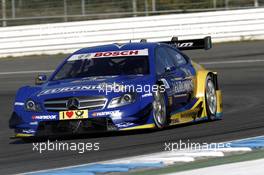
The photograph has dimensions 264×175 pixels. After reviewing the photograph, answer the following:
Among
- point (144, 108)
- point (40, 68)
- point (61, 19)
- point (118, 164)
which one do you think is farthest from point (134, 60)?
point (61, 19)

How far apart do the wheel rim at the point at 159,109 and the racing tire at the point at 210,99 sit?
138 centimetres

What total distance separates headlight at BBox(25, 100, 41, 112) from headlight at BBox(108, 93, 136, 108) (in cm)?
91

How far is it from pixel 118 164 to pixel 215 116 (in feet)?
16.0

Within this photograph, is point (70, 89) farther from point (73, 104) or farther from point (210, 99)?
point (210, 99)

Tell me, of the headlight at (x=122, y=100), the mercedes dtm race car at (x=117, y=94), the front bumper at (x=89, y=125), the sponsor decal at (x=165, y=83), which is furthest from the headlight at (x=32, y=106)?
the sponsor decal at (x=165, y=83)

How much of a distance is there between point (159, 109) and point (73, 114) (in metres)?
1.13

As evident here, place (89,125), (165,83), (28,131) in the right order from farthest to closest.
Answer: (165,83)
(28,131)
(89,125)

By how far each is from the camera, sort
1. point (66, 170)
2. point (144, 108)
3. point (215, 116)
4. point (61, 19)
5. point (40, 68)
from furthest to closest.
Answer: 1. point (61, 19)
2. point (40, 68)
3. point (215, 116)
4. point (144, 108)
5. point (66, 170)

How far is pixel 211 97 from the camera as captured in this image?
12.1 meters

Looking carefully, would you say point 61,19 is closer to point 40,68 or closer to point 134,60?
point 40,68

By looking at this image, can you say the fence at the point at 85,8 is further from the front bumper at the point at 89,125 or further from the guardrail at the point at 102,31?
the front bumper at the point at 89,125

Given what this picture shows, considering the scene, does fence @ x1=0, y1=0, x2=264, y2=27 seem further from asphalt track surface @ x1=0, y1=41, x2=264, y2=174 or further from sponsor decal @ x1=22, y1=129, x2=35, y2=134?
sponsor decal @ x1=22, y1=129, x2=35, y2=134

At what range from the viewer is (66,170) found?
23.4ft

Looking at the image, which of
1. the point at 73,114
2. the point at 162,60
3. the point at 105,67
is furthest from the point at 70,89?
the point at 162,60
